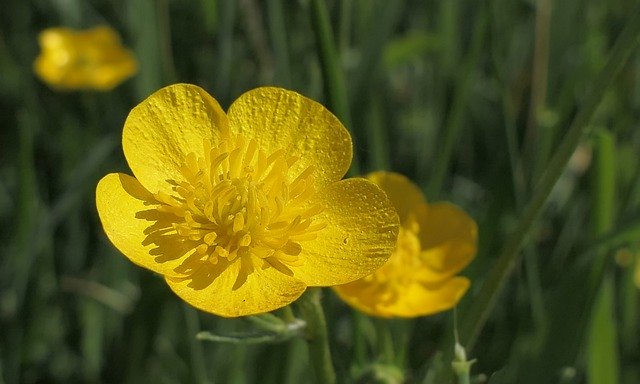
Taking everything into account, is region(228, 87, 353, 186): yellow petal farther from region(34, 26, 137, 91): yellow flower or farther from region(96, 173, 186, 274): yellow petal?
region(34, 26, 137, 91): yellow flower

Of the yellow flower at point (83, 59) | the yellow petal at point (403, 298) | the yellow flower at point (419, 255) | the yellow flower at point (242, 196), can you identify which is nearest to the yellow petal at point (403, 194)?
the yellow flower at point (419, 255)

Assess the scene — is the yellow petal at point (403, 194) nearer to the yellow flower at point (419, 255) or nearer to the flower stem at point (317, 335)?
the yellow flower at point (419, 255)

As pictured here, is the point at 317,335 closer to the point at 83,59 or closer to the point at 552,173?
the point at 552,173

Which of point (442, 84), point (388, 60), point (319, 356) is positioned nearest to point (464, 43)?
point (442, 84)

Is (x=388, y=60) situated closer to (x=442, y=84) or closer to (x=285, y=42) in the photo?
(x=442, y=84)

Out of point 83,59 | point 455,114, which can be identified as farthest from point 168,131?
point 83,59
